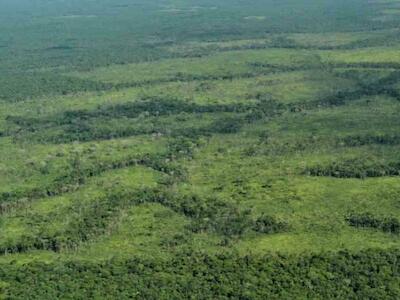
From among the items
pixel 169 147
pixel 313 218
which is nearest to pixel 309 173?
pixel 313 218

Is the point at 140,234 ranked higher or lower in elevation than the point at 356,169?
lower

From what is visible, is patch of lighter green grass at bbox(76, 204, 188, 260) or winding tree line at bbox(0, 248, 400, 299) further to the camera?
patch of lighter green grass at bbox(76, 204, 188, 260)

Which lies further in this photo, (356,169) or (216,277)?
(356,169)

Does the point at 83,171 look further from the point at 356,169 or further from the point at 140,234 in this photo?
the point at 356,169

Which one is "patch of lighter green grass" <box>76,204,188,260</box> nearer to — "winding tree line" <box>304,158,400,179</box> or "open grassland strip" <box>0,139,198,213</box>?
"open grassland strip" <box>0,139,198,213</box>

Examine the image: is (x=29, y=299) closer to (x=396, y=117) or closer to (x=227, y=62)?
(x=396, y=117)

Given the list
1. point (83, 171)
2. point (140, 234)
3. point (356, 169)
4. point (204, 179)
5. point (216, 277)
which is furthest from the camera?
point (83, 171)

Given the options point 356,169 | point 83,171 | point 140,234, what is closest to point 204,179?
point 83,171

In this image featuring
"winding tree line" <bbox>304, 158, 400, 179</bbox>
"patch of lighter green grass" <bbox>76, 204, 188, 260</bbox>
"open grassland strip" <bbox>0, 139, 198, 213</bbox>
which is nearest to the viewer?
"patch of lighter green grass" <bbox>76, 204, 188, 260</bbox>

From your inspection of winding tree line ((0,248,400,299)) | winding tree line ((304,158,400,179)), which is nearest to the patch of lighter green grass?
winding tree line ((0,248,400,299))
